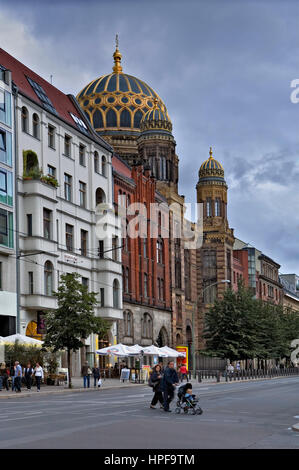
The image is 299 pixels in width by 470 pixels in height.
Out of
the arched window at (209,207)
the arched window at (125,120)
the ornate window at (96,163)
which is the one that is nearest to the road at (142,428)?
the ornate window at (96,163)

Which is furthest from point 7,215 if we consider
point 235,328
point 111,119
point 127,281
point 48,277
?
point 111,119

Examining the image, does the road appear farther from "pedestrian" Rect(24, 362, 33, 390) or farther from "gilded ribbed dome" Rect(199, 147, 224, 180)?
"gilded ribbed dome" Rect(199, 147, 224, 180)

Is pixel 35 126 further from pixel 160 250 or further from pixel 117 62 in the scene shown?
pixel 117 62

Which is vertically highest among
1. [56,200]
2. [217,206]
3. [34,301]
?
[217,206]

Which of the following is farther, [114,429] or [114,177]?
[114,177]

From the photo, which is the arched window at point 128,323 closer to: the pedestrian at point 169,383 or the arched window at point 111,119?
the arched window at point 111,119

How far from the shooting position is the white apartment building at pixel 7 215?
52312 millimetres

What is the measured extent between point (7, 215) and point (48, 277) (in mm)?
6134

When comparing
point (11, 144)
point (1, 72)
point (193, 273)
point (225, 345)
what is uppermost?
point (1, 72)

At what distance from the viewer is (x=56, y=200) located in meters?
57.8

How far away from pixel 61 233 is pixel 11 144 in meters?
9.10
